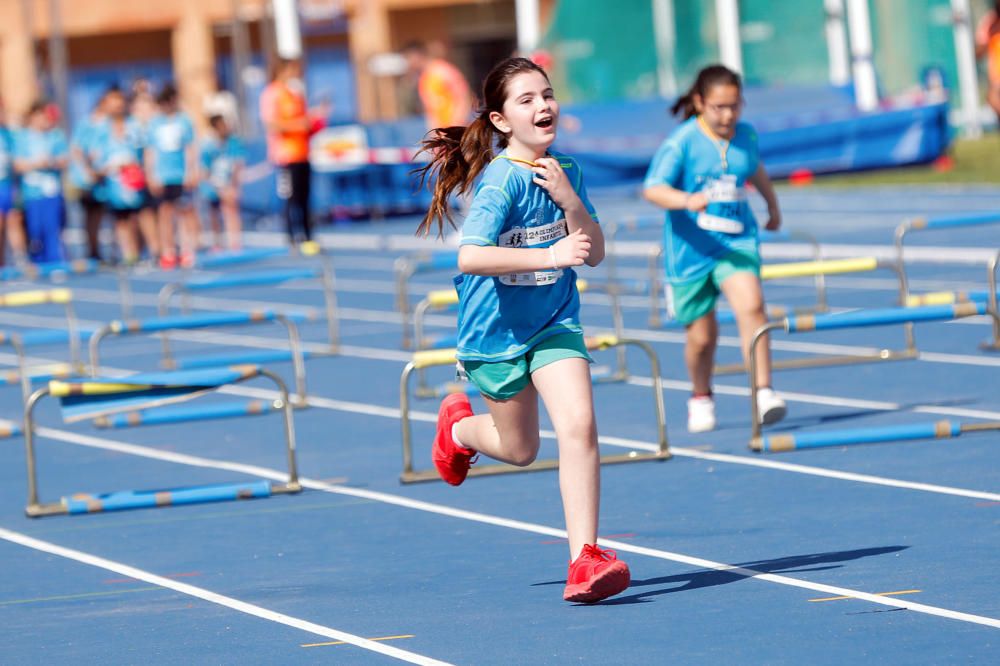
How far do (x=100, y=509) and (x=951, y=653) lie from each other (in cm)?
458

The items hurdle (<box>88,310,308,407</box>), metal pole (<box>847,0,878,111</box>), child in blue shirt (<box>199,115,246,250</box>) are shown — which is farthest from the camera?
metal pole (<box>847,0,878,111</box>)

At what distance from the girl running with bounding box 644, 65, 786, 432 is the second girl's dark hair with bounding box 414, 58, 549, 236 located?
295 cm

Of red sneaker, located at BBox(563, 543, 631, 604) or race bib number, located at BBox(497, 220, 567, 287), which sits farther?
race bib number, located at BBox(497, 220, 567, 287)

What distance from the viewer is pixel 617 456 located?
9.14 metres

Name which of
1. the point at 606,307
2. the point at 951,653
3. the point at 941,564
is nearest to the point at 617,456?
the point at 941,564

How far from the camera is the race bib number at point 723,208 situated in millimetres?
9422

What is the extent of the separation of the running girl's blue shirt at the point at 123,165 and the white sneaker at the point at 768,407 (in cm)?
1402

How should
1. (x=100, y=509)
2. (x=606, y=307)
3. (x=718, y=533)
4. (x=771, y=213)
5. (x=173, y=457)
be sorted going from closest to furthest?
(x=718, y=533)
(x=100, y=509)
(x=771, y=213)
(x=173, y=457)
(x=606, y=307)

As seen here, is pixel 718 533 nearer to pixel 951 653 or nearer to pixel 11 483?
pixel 951 653

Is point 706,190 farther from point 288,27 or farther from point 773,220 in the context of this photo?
point 288,27

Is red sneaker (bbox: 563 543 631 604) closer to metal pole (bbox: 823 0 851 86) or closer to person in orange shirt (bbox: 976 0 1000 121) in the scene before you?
person in orange shirt (bbox: 976 0 1000 121)

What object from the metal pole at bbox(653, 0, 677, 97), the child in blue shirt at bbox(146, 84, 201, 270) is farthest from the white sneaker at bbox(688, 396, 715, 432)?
the metal pole at bbox(653, 0, 677, 97)

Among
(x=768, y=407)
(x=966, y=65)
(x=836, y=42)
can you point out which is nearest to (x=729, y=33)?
(x=836, y=42)

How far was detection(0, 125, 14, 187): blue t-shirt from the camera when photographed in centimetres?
2231
